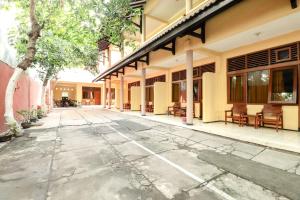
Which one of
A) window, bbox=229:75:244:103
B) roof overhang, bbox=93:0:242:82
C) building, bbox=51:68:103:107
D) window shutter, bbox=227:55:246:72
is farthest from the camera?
building, bbox=51:68:103:107

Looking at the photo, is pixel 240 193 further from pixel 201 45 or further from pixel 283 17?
pixel 201 45

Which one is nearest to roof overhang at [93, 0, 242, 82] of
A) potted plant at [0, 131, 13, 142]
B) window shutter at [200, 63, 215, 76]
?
window shutter at [200, 63, 215, 76]

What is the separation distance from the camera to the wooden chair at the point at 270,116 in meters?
6.81

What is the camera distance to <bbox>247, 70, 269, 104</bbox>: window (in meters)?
7.66

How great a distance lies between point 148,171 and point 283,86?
20.6 ft

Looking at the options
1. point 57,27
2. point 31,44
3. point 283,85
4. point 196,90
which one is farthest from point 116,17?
point 283,85

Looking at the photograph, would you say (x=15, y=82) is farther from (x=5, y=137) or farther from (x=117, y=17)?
(x=117, y=17)

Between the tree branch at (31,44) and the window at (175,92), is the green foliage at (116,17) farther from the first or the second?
the tree branch at (31,44)

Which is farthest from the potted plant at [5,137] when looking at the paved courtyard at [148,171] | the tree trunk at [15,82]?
the paved courtyard at [148,171]

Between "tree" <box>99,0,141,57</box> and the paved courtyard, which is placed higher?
"tree" <box>99,0,141,57</box>

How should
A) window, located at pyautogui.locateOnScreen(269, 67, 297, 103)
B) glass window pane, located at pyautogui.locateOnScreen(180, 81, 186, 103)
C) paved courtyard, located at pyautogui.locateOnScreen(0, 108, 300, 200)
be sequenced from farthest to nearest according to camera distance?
glass window pane, located at pyautogui.locateOnScreen(180, 81, 186, 103), window, located at pyautogui.locateOnScreen(269, 67, 297, 103), paved courtyard, located at pyautogui.locateOnScreen(0, 108, 300, 200)

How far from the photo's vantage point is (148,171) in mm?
3848

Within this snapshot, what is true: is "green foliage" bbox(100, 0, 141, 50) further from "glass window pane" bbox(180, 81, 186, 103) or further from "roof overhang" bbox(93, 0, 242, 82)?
"glass window pane" bbox(180, 81, 186, 103)

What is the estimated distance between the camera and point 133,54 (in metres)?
11.2
